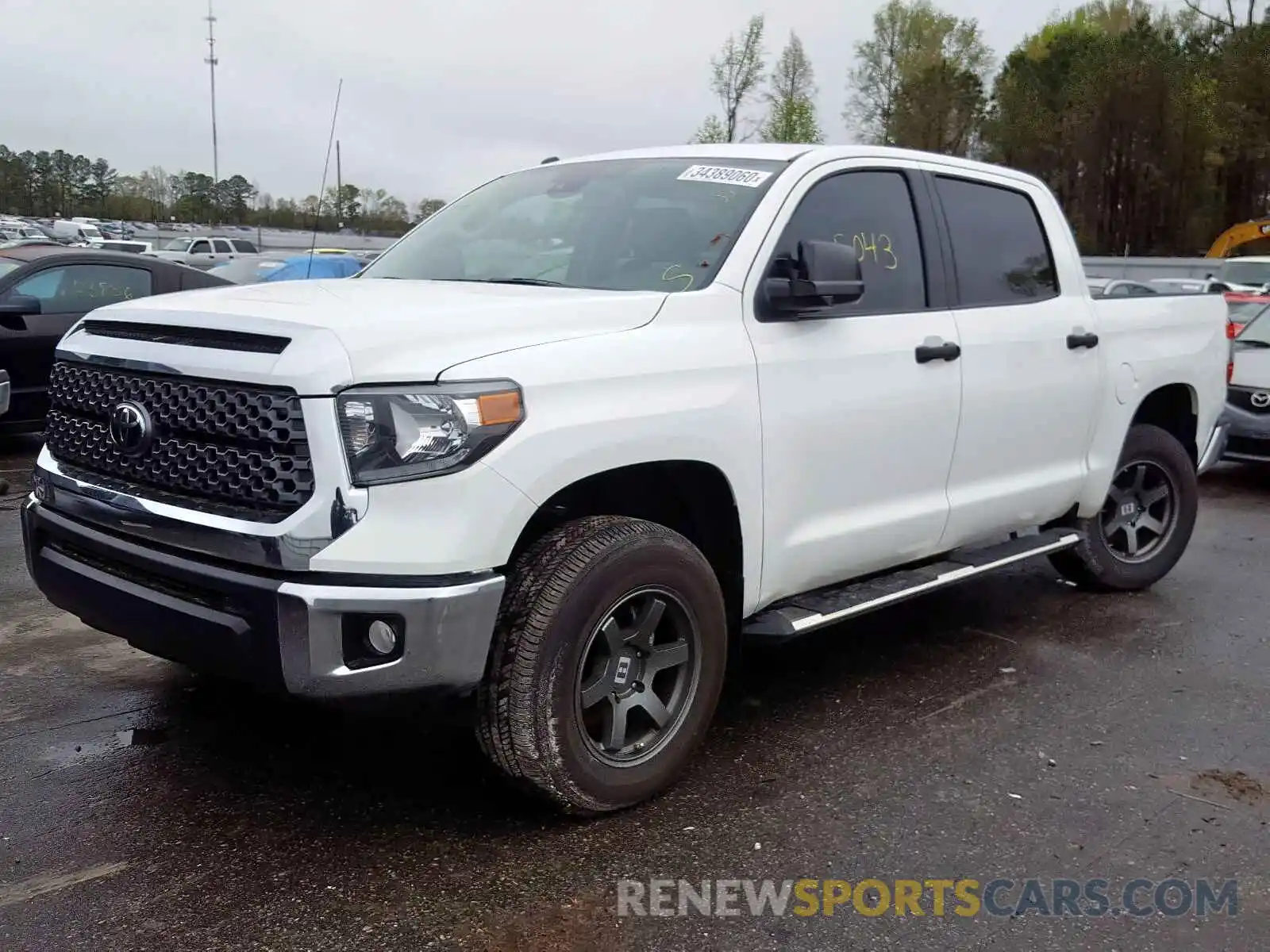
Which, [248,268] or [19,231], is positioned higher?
[19,231]

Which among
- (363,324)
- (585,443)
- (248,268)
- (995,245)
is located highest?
(248,268)

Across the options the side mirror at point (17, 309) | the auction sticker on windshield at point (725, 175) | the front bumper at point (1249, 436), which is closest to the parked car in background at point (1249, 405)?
the front bumper at point (1249, 436)

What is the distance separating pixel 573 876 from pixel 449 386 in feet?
4.31

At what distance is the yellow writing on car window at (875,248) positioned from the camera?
423 cm

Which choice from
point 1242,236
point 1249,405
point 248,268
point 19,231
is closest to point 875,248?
point 1249,405

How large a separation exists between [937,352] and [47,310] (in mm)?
7427

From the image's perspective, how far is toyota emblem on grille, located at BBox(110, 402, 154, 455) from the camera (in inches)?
127

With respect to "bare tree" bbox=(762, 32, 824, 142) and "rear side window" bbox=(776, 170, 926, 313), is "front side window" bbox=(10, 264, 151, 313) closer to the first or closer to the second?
"rear side window" bbox=(776, 170, 926, 313)

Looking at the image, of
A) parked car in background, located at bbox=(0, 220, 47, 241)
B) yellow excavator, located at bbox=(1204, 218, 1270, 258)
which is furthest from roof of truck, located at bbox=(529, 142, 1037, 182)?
parked car in background, located at bbox=(0, 220, 47, 241)

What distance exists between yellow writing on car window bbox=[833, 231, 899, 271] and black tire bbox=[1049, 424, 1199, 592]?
1905 millimetres

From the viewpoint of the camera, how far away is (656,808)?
3535 mm

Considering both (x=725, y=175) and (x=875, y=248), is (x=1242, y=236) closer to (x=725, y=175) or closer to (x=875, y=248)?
(x=875, y=248)

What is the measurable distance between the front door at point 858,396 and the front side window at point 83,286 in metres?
6.84

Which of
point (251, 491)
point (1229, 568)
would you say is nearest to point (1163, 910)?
point (251, 491)
